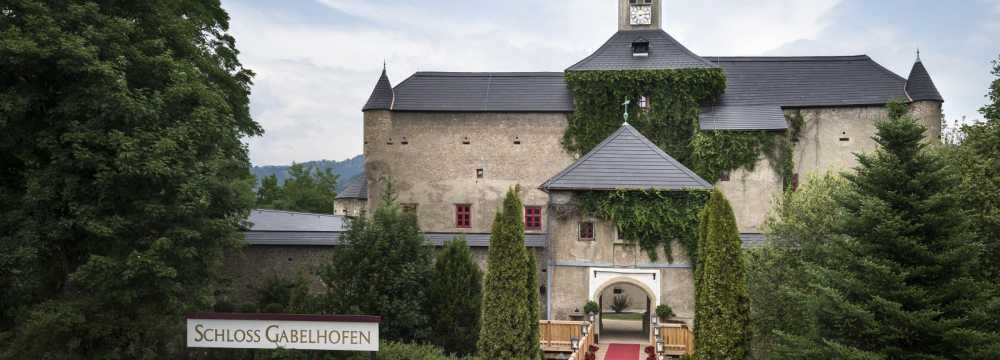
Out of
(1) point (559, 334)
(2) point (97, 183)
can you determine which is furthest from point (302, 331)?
(1) point (559, 334)

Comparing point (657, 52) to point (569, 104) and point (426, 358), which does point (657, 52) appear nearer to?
point (569, 104)

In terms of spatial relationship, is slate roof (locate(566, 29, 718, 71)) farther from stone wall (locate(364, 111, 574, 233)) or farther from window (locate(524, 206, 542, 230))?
window (locate(524, 206, 542, 230))

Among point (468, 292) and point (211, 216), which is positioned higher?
point (211, 216)

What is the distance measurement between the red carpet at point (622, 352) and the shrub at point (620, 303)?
1274cm

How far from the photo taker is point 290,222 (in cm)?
3172

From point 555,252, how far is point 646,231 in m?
2.71

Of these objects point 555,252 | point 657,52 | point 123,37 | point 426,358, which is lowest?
point 426,358

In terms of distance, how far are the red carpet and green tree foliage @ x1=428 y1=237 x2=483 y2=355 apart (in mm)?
3688

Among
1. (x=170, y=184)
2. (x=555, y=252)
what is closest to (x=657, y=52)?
(x=555, y=252)

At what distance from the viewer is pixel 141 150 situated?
56.2 feet

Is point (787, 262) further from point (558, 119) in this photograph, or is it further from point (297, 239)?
point (558, 119)

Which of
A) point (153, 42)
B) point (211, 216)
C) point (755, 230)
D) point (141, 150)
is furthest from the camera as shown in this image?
point (755, 230)

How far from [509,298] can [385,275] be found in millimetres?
4725

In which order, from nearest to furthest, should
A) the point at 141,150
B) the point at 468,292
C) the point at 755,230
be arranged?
the point at 141,150
the point at 468,292
the point at 755,230
